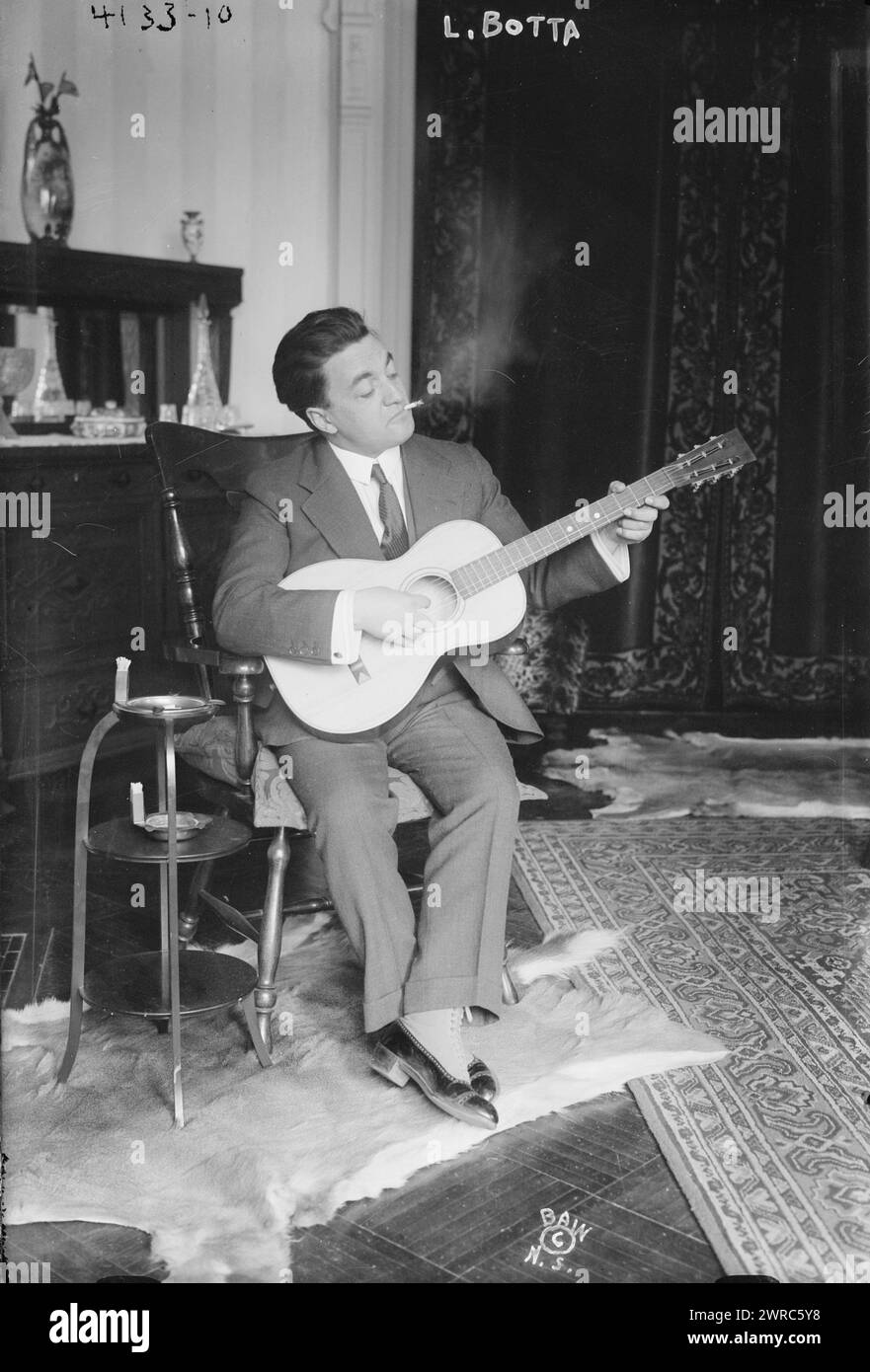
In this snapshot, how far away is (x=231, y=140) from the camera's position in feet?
14.3

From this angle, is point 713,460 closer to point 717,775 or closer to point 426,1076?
point 426,1076

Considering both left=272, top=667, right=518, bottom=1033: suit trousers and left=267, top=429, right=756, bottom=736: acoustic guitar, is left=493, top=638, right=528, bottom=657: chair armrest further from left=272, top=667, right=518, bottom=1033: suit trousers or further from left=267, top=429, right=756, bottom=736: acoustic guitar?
left=272, top=667, right=518, bottom=1033: suit trousers

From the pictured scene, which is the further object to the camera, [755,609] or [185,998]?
[755,609]

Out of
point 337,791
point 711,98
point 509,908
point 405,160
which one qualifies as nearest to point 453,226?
point 405,160

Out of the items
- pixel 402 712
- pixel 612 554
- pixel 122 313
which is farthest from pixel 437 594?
pixel 122 313

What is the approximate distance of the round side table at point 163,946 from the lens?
97.4 inches

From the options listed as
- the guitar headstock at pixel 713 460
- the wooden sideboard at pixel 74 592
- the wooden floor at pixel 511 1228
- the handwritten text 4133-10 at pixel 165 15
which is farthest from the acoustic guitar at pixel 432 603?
the wooden sideboard at pixel 74 592

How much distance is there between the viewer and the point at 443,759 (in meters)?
2.75

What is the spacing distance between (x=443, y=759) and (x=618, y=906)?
97cm

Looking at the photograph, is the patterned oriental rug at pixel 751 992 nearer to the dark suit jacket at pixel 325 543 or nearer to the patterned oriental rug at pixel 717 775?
the patterned oriental rug at pixel 717 775

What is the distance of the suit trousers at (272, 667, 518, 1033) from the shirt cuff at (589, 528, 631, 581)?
466mm

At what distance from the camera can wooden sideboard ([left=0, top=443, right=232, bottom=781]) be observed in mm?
4176

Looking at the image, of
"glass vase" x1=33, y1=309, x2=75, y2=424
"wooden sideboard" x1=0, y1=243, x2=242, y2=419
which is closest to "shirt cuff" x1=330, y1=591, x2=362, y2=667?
"wooden sideboard" x1=0, y1=243, x2=242, y2=419

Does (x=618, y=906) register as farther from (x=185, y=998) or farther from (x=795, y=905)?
(x=185, y=998)
